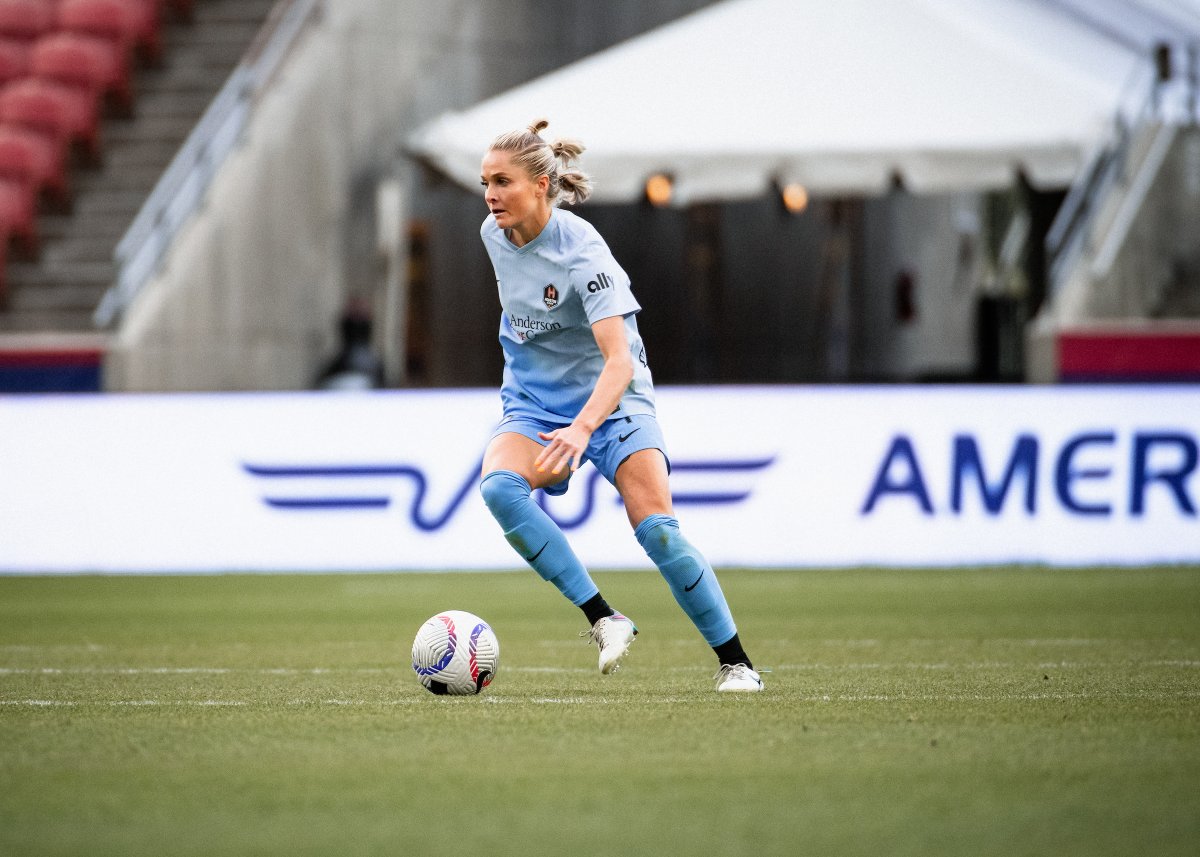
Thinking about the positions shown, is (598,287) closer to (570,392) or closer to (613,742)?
(570,392)

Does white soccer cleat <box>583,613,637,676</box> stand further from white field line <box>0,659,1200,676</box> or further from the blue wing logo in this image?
the blue wing logo

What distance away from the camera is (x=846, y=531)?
13305mm

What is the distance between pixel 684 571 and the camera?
6.46m

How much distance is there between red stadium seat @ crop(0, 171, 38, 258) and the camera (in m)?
19.1

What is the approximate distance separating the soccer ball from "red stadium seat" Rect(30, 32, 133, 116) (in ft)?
49.3

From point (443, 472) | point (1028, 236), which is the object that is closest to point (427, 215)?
point (1028, 236)

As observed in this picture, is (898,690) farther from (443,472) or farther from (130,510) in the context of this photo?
(130,510)

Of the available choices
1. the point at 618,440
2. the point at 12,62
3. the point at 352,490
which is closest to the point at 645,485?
the point at 618,440

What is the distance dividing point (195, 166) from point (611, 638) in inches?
512

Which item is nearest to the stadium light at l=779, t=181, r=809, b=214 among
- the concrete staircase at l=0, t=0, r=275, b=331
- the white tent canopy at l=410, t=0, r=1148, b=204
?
the white tent canopy at l=410, t=0, r=1148, b=204

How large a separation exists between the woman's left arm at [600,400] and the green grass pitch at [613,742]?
781 millimetres

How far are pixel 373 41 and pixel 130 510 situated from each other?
26.6 ft

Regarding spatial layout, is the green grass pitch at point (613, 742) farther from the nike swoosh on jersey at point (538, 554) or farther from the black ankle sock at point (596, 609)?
the nike swoosh on jersey at point (538, 554)

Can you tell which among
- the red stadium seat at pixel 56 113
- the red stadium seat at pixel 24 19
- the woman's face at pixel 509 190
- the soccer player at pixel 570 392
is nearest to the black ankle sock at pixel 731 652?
the soccer player at pixel 570 392
